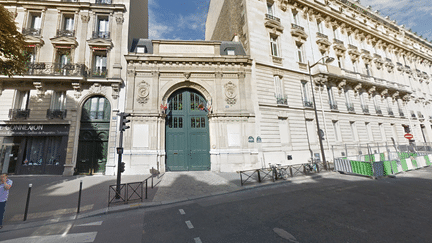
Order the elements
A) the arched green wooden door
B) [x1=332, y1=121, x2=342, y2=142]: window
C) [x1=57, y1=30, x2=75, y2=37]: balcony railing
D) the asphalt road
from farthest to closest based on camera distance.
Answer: [x1=332, y1=121, x2=342, y2=142]: window → [x1=57, y1=30, x2=75, y2=37]: balcony railing → the arched green wooden door → the asphalt road

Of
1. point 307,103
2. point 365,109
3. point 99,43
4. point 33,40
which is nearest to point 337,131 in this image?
point 307,103

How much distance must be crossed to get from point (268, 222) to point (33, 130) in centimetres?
1675

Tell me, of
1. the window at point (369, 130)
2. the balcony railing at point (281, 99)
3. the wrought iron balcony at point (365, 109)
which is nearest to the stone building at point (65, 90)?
the balcony railing at point (281, 99)

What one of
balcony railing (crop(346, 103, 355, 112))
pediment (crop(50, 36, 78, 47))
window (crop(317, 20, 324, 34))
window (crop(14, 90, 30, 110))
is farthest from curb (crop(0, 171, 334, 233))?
window (crop(317, 20, 324, 34))

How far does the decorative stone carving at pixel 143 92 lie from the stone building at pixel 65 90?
4.48 ft

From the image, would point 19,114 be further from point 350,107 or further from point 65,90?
point 350,107

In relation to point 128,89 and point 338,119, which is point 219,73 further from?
point 338,119

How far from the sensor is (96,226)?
477 cm

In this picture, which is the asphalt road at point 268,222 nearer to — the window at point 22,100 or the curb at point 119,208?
the curb at point 119,208

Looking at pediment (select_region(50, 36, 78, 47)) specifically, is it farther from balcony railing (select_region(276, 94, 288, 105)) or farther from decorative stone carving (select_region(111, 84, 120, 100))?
balcony railing (select_region(276, 94, 288, 105))

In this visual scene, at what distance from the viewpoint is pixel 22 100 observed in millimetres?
12688

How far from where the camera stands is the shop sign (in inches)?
468

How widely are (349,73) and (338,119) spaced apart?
6610 mm

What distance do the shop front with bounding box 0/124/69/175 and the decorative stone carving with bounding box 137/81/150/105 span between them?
566cm
